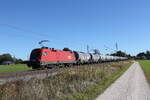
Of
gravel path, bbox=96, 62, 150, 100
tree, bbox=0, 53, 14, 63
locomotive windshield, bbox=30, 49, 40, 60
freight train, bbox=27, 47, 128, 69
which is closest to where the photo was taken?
gravel path, bbox=96, 62, 150, 100

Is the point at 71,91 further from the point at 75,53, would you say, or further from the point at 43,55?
the point at 75,53

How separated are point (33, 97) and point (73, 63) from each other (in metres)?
36.8

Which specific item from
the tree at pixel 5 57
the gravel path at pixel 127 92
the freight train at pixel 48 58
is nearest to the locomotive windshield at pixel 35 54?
the freight train at pixel 48 58

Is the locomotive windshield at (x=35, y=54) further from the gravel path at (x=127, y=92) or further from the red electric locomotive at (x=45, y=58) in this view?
the gravel path at (x=127, y=92)

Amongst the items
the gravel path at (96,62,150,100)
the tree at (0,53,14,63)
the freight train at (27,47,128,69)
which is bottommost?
the gravel path at (96,62,150,100)

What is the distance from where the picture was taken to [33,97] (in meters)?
12.0

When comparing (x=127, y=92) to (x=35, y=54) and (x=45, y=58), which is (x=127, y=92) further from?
(x=35, y=54)

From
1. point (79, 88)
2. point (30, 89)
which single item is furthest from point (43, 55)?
point (30, 89)

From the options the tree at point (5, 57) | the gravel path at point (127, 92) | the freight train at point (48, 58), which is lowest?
the gravel path at point (127, 92)

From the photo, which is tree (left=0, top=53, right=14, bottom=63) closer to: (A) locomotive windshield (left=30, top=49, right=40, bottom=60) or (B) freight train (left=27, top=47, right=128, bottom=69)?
(B) freight train (left=27, top=47, right=128, bottom=69)

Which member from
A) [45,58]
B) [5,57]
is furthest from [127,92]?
[5,57]

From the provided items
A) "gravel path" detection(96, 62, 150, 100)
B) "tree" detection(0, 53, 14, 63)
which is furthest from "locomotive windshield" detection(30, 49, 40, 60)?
"tree" detection(0, 53, 14, 63)

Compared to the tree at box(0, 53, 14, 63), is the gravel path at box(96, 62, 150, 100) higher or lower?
lower

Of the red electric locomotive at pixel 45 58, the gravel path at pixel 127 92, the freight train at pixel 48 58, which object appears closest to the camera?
the gravel path at pixel 127 92
